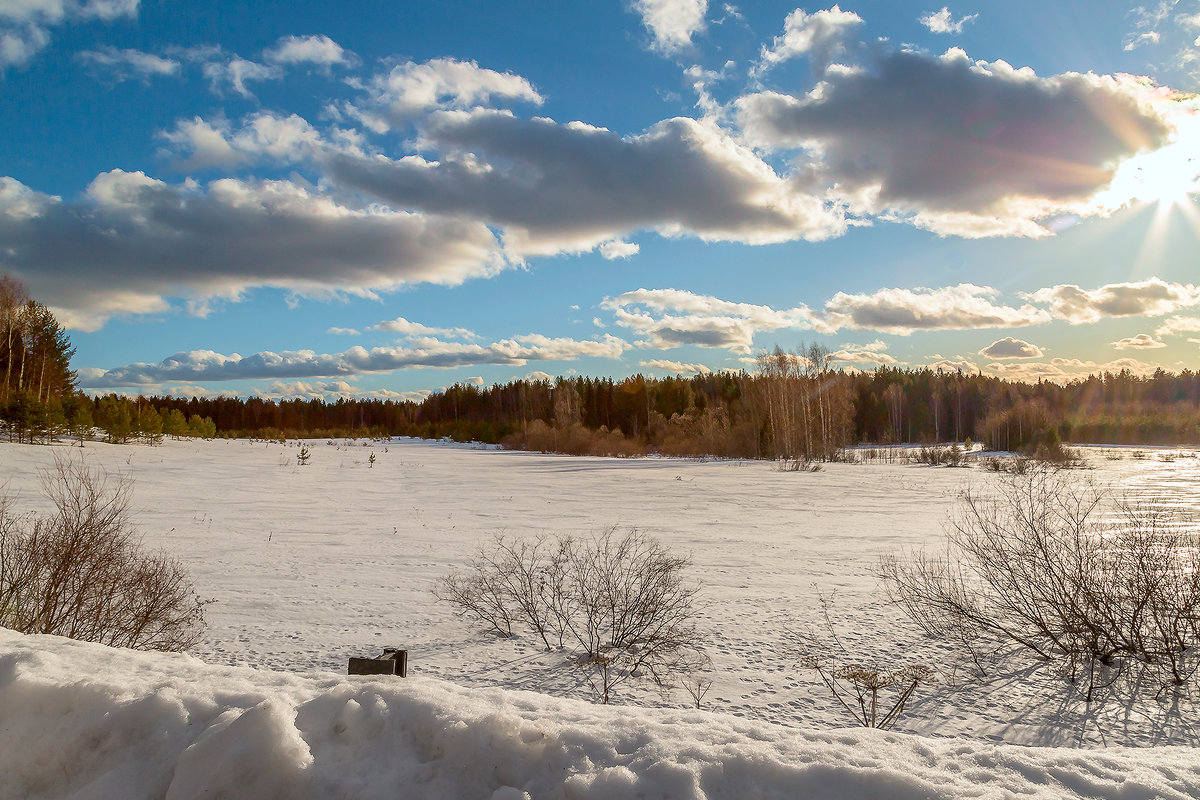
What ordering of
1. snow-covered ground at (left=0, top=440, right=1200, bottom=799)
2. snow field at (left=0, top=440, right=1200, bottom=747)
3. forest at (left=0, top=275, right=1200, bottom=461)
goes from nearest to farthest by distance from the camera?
snow-covered ground at (left=0, top=440, right=1200, bottom=799) < snow field at (left=0, top=440, right=1200, bottom=747) < forest at (left=0, top=275, right=1200, bottom=461)

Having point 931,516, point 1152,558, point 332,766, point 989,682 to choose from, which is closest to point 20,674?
point 332,766

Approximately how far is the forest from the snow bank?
1129 inches

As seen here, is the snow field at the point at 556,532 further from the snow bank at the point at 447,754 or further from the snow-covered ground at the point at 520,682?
the snow bank at the point at 447,754

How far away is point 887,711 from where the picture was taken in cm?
621

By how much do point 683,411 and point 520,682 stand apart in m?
74.3

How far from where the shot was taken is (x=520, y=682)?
22.5 ft

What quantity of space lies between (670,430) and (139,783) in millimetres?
55575

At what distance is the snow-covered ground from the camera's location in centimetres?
275

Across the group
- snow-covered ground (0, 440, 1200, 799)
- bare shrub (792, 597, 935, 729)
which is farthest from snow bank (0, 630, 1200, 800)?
bare shrub (792, 597, 935, 729)

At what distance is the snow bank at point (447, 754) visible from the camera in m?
2.62

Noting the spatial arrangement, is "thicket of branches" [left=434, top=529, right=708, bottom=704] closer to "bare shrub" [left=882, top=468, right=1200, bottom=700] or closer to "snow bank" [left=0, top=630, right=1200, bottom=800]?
"bare shrub" [left=882, top=468, right=1200, bottom=700]

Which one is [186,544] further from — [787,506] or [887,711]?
[787,506]

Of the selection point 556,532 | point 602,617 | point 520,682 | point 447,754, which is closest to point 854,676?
point 520,682

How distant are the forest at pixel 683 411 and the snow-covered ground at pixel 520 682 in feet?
47.7
